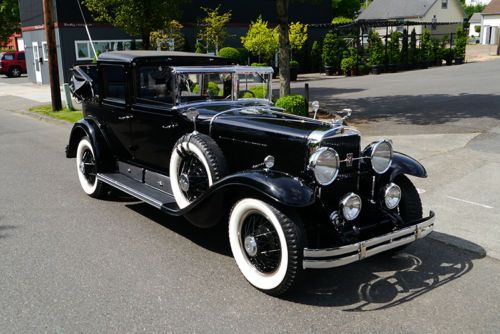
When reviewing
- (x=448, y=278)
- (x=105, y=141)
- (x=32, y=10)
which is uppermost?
(x=32, y=10)

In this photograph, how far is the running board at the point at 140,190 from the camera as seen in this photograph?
4.90 metres

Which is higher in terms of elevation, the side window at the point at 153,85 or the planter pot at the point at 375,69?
the side window at the point at 153,85

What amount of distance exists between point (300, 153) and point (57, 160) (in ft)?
19.9

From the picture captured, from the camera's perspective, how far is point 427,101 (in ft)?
50.3

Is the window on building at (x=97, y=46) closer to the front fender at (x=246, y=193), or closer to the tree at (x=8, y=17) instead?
the tree at (x=8, y=17)

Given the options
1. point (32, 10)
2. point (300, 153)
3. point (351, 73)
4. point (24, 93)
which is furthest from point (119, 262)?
point (32, 10)

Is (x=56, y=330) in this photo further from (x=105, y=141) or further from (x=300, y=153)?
(x=105, y=141)

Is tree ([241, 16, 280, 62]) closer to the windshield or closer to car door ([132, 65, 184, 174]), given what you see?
Result: the windshield

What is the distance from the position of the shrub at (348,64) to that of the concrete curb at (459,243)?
76.7 feet

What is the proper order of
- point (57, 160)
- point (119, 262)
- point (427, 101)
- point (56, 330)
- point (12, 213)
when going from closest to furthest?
point (56, 330) < point (119, 262) < point (12, 213) < point (57, 160) < point (427, 101)

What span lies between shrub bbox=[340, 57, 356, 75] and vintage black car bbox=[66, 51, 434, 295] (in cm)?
2264

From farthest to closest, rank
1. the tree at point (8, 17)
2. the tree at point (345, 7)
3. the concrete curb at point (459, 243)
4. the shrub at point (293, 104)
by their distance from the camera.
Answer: the tree at point (345, 7), the tree at point (8, 17), the shrub at point (293, 104), the concrete curb at point (459, 243)

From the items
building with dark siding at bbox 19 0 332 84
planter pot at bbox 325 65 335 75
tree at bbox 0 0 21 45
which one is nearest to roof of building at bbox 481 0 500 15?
building with dark siding at bbox 19 0 332 84

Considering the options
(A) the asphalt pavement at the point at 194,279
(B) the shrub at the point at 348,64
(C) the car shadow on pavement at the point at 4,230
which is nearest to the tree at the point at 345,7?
(B) the shrub at the point at 348,64
